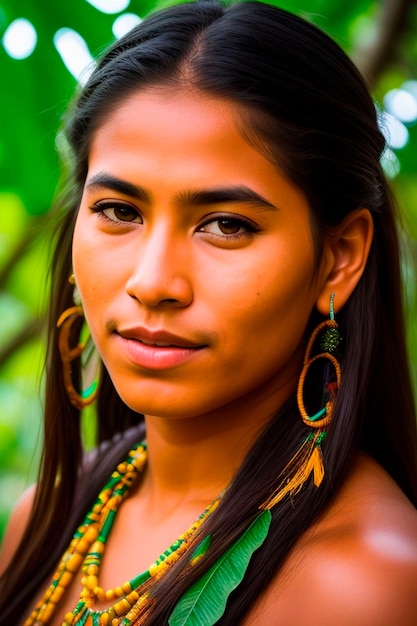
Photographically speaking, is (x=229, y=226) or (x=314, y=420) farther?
(x=314, y=420)

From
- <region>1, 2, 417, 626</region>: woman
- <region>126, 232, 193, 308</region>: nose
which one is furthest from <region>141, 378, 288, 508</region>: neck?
<region>126, 232, 193, 308</region>: nose

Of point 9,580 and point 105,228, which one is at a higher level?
point 105,228

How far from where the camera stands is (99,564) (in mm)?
2496

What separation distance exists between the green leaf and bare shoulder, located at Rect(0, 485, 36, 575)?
38.1 inches

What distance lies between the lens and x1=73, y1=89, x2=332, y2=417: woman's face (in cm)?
207

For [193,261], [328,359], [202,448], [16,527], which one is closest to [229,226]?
[193,261]

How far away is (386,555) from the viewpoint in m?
1.93

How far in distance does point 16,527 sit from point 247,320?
1259 mm

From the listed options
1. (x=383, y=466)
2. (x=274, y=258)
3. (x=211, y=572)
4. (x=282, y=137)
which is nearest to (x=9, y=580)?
(x=211, y=572)

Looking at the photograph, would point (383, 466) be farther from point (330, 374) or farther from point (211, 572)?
point (211, 572)

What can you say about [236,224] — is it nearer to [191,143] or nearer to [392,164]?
[191,143]

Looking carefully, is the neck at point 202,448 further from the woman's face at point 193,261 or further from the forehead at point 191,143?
the forehead at point 191,143

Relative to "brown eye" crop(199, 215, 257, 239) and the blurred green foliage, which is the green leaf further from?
the blurred green foliage

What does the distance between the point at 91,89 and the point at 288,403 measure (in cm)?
Result: 91
